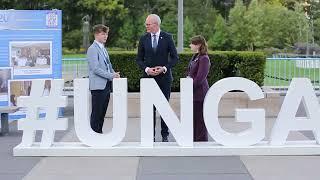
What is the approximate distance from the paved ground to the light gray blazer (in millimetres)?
1281

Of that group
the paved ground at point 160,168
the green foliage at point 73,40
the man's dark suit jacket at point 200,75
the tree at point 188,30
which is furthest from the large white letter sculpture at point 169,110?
the green foliage at point 73,40

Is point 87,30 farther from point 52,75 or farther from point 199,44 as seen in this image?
point 199,44

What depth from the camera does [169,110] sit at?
27.9ft

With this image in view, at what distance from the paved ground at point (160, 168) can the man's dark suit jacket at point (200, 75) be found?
1168 mm

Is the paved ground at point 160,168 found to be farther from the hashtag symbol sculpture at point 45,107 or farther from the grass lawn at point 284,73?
the grass lawn at point 284,73

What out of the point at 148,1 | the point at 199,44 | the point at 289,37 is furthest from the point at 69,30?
the point at 199,44

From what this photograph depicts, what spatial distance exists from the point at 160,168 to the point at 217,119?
1223 mm

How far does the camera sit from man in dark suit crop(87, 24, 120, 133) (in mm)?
9117

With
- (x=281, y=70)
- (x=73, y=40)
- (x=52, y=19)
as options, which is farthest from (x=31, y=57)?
(x=73, y=40)

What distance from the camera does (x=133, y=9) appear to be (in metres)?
55.8

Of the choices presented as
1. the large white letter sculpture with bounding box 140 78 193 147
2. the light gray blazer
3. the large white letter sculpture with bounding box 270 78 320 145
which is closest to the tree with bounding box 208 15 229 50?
the light gray blazer

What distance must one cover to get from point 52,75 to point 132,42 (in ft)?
133

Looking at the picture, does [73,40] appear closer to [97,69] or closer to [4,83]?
[4,83]

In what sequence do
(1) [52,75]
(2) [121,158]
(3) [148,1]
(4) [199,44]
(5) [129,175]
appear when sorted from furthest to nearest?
(3) [148,1], (1) [52,75], (4) [199,44], (2) [121,158], (5) [129,175]
